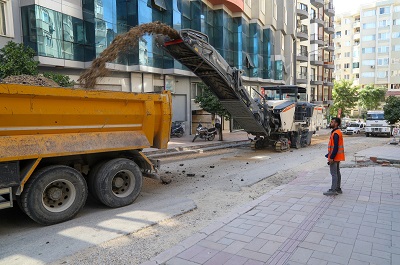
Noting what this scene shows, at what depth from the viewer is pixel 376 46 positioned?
228 feet

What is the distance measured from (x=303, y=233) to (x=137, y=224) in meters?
2.57

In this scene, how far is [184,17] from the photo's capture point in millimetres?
23875

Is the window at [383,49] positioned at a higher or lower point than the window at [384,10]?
lower

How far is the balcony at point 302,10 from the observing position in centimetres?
4556

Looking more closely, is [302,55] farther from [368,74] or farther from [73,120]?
[73,120]

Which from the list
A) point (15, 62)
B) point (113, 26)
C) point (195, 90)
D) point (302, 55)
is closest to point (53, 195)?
point (15, 62)

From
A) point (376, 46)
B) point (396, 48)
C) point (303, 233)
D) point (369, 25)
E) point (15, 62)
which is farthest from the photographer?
point (369, 25)

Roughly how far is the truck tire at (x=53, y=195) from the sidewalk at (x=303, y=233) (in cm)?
221

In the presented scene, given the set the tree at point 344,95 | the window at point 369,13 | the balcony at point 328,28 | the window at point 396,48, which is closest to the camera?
the tree at point 344,95

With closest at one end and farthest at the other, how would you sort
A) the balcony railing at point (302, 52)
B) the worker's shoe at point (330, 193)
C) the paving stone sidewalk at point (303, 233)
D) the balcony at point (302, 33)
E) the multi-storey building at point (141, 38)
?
1. the paving stone sidewalk at point (303, 233)
2. the worker's shoe at point (330, 193)
3. the multi-storey building at point (141, 38)
4. the balcony at point (302, 33)
5. the balcony railing at point (302, 52)

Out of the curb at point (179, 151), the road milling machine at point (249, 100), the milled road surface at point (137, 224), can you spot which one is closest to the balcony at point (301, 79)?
the road milling machine at point (249, 100)

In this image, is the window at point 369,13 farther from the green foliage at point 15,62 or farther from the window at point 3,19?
the green foliage at point 15,62

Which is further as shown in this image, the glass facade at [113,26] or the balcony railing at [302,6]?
the balcony railing at [302,6]

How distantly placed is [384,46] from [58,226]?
7907 centimetres
